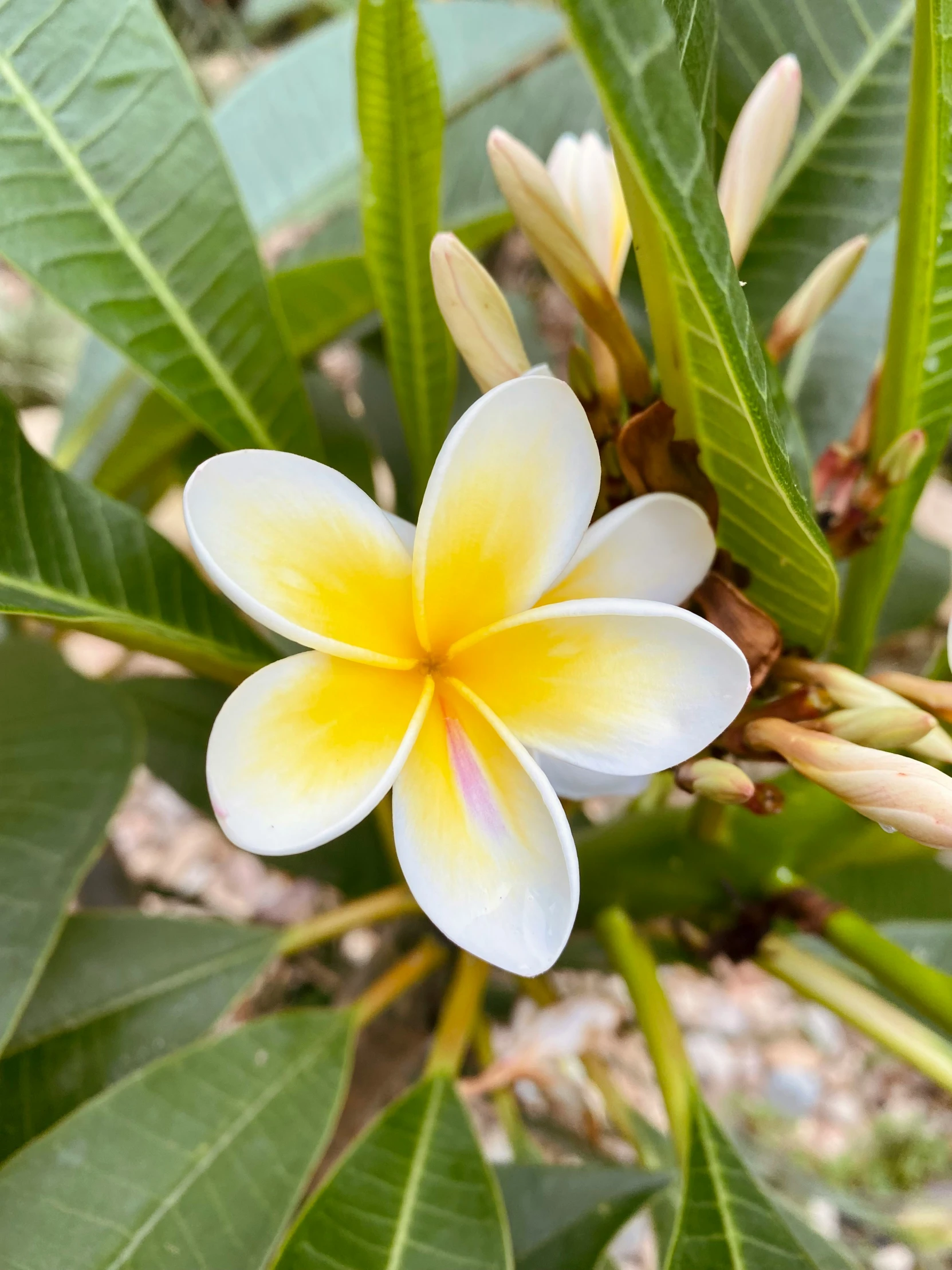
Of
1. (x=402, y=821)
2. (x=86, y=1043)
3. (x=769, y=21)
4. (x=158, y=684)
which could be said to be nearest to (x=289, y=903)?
(x=158, y=684)

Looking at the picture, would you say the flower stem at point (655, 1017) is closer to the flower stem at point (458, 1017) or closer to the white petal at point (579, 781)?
the flower stem at point (458, 1017)

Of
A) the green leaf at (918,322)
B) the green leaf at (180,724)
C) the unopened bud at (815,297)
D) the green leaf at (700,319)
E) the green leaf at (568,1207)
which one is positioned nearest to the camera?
the green leaf at (700,319)

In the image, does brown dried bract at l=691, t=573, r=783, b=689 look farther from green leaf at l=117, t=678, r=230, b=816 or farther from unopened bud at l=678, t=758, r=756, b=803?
green leaf at l=117, t=678, r=230, b=816

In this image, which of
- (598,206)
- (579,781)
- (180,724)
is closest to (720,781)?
(579,781)

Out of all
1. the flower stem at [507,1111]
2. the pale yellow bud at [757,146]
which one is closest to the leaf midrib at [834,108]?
the pale yellow bud at [757,146]

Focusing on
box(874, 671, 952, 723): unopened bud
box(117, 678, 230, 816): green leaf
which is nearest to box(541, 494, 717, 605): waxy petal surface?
→ box(874, 671, 952, 723): unopened bud

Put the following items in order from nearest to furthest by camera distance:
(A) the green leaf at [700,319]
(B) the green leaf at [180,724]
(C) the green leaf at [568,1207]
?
(A) the green leaf at [700,319] → (C) the green leaf at [568,1207] → (B) the green leaf at [180,724]

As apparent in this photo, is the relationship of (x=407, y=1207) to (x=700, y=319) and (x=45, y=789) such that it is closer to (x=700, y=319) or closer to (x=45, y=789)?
(x=45, y=789)
